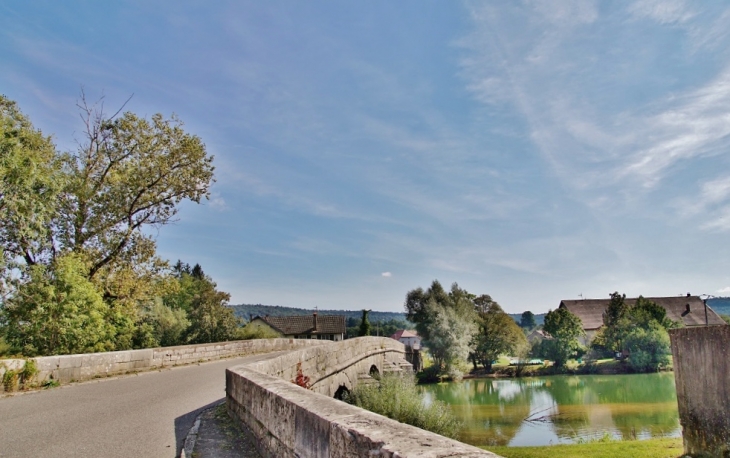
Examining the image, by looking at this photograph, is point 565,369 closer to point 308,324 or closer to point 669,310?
point 669,310

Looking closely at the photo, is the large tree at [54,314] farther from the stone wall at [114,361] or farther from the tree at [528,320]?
the tree at [528,320]

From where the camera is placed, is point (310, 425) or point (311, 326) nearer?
point (310, 425)

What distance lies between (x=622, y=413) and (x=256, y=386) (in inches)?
1127

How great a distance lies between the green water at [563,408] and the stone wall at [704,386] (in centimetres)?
1042

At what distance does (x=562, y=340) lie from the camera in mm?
55625

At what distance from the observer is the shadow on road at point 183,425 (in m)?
5.55

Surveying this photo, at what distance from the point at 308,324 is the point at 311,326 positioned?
1502 millimetres

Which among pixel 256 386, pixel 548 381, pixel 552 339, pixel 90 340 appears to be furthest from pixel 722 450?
pixel 552 339

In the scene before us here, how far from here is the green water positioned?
22.4m

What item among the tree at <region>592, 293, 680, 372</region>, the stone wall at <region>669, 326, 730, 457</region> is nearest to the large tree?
the stone wall at <region>669, 326, 730, 457</region>

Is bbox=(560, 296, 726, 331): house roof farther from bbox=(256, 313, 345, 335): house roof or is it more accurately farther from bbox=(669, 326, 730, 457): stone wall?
bbox=(669, 326, 730, 457): stone wall

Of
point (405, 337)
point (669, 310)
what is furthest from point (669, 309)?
point (405, 337)

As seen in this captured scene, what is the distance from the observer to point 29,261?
53.2 ft

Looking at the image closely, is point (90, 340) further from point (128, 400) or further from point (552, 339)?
point (552, 339)
